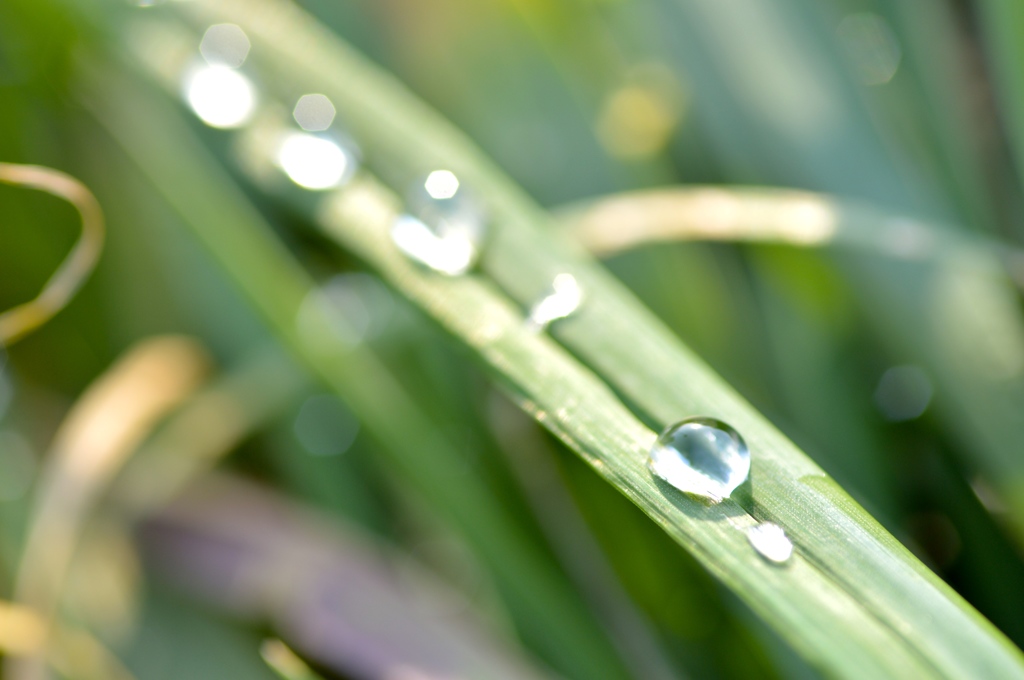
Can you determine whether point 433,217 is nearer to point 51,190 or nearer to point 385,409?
point 385,409

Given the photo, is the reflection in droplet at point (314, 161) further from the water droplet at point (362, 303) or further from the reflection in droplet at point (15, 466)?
the reflection in droplet at point (15, 466)

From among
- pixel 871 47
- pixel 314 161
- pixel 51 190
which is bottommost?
pixel 51 190

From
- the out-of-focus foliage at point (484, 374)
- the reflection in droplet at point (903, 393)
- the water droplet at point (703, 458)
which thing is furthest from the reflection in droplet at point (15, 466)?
the reflection in droplet at point (903, 393)

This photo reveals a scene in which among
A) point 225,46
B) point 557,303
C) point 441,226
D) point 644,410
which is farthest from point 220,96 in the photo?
point 644,410

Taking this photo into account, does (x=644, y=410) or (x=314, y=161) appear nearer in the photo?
(x=644, y=410)

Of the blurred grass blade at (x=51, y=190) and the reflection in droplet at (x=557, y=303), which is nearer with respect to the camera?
the reflection in droplet at (x=557, y=303)

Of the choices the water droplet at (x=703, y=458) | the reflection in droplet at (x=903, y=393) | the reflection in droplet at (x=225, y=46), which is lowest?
the water droplet at (x=703, y=458)

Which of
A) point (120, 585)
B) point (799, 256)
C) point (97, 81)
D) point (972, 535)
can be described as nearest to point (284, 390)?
point (120, 585)
